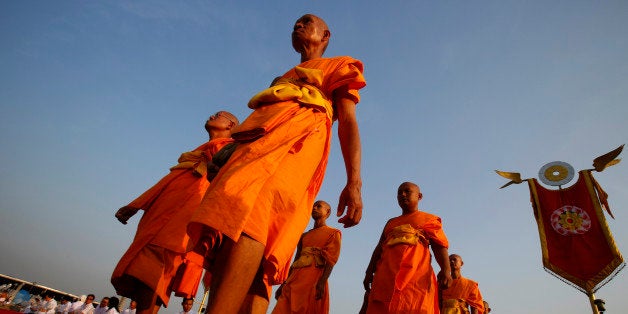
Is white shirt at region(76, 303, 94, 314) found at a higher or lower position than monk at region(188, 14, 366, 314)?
lower

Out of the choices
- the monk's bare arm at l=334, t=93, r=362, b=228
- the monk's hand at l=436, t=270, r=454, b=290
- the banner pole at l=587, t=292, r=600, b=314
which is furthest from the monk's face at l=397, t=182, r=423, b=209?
the banner pole at l=587, t=292, r=600, b=314

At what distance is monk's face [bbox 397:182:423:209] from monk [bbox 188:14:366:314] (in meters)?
3.09

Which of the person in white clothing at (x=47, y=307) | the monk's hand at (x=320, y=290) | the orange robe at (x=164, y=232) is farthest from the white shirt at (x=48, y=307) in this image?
the orange robe at (x=164, y=232)

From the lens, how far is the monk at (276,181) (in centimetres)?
149

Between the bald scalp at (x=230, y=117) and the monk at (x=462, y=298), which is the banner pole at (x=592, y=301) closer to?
the monk at (x=462, y=298)

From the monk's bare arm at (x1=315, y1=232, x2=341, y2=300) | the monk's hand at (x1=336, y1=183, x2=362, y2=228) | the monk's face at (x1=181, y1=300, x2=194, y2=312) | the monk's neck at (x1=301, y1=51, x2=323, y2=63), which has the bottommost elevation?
the monk's face at (x1=181, y1=300, x2=194, y2=312)

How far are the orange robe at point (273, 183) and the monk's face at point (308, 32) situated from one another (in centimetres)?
87

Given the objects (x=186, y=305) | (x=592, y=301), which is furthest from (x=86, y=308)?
(x=592, y=301)

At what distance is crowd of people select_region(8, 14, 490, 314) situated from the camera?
1.53 meters

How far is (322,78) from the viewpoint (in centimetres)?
229

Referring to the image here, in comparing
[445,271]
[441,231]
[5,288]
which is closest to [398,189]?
[441,231]

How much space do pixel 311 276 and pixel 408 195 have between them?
1.72 meters

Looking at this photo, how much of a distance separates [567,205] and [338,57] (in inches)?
403

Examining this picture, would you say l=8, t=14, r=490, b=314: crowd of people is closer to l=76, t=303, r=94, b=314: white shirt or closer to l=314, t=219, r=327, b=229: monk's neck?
l=314, t=219, r=327, b=229: monk's neck
